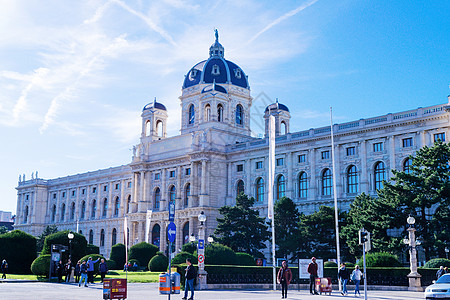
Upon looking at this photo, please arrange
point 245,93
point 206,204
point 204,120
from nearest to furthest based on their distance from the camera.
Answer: point 206,204 < point 204,120 < point 245,93

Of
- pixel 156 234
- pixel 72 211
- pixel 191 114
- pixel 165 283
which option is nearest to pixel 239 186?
pixel 156 234

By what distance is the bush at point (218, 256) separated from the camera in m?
45.9

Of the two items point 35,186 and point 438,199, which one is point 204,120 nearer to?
point 438,199

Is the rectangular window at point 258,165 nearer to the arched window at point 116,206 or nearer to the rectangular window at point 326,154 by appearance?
the rectangular window at point 326,154

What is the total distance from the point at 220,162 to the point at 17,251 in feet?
120

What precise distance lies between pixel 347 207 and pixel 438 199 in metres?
18.0

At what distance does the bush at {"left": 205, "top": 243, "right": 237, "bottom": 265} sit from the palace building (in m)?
21.1

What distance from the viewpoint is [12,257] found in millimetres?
47938

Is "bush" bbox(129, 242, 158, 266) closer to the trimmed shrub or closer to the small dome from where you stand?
the trimmed shrub

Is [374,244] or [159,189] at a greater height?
[159,189]

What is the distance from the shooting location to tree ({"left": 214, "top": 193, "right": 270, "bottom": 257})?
6275cm

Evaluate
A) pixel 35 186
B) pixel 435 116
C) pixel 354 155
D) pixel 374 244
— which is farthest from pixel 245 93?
pixel 35 186

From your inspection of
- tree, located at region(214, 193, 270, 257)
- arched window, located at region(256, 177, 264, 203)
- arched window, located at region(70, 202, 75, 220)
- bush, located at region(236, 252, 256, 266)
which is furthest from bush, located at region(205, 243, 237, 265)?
arched window, located at region(70, 202, 75, 220)

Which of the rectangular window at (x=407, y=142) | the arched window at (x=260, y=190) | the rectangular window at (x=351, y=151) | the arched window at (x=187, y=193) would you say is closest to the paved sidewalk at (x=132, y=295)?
the rectangular window at (x=407, y=142)
